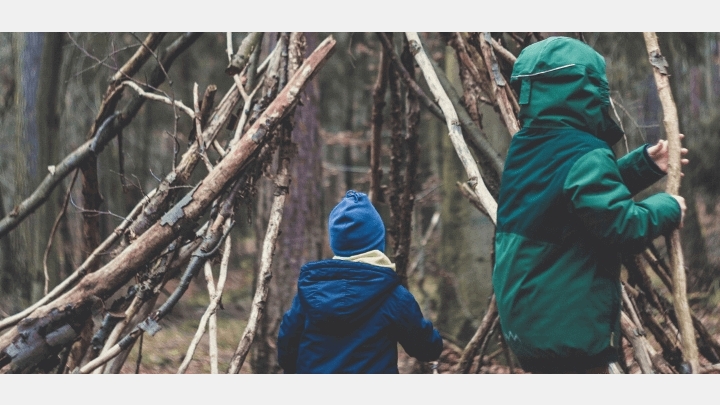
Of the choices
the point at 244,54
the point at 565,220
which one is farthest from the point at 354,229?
the point at 244,54

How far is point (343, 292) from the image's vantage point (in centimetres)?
224

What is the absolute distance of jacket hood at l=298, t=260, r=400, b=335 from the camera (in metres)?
2.24

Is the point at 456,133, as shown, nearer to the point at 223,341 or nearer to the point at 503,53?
the point at 503,53

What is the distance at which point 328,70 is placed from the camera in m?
11.3

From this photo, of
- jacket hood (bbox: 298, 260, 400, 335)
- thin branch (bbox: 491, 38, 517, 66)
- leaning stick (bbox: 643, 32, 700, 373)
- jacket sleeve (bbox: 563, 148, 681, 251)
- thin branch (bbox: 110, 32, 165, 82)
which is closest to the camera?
jacket sleeve (bbox: 563, 148, 681, 251)

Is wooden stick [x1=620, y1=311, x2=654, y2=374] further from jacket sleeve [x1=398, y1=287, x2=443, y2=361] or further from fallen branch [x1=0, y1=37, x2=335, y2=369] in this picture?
fallen branch [x1=0, y1=37, x2=335, y2=369]

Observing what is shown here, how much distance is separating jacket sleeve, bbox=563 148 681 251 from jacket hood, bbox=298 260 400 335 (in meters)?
0.73

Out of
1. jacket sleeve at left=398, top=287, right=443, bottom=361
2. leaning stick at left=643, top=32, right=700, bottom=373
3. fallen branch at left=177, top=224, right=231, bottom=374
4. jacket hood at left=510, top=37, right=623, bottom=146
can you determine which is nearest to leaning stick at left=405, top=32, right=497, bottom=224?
jacket sleeve at left=398, top=287, right=443, bottom=361

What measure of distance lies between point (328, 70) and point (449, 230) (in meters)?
5.66

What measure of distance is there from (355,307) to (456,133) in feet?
3.50

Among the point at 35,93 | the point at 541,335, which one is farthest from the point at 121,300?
the point at 35,93

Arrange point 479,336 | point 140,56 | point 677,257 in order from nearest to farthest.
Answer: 1. point 677,257
2. point 479,336
3. point 140,56

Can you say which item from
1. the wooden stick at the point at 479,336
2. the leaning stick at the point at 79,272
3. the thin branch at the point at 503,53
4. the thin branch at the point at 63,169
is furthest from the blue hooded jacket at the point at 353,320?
the thin branch at the point at 63,169

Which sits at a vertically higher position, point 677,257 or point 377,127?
point 377,127
